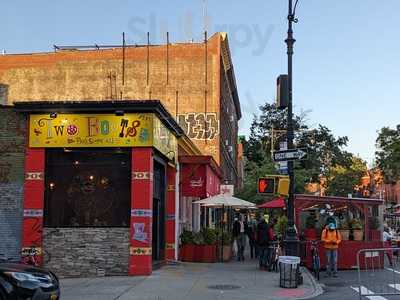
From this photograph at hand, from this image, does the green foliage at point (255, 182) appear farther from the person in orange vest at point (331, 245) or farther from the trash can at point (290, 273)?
the trash can at point (290, 273)

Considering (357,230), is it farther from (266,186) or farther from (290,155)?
(290,155)

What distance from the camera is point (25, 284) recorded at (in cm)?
910

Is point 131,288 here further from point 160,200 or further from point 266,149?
point 266,149

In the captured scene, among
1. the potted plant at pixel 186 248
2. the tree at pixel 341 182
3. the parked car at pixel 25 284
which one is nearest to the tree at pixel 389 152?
the tree at pixel 341 182

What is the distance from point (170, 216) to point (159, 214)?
91cm

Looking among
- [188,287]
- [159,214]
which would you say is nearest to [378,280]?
[188,287]

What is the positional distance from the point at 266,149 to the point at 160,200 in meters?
39.9

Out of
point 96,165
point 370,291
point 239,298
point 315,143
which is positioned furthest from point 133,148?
point 315,143

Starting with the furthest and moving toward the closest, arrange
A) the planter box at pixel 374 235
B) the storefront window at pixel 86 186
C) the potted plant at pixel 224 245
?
the potted plant at pixel 224 245, the planter box at pixel 374 235, the storefront window at pixel 86 186

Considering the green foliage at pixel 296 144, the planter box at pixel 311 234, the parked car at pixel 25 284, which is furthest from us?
the green foliage at pixel 296 144

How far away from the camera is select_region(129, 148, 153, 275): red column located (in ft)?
53.2

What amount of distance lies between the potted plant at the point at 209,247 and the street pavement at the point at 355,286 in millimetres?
4771

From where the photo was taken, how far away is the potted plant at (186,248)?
72.0 feet

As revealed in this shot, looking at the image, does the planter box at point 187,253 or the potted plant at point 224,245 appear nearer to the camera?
the planter box at point 187,253
